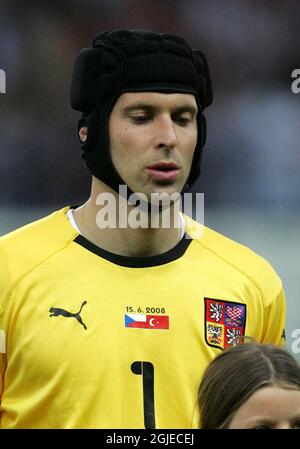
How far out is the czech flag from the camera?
265 centimetres

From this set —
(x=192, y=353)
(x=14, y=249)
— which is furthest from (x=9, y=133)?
(x=192, y=353)

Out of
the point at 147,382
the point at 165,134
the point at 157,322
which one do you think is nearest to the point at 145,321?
the point at 157,322

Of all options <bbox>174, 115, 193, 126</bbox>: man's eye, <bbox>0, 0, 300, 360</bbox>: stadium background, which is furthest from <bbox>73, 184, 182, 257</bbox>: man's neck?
<bbox>0, 0, 300, 360</bbox>: stadium background

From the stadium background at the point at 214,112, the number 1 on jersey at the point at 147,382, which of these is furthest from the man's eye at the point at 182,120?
the stadium background at the point at 214,112

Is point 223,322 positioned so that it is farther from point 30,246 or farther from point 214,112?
point 214,112

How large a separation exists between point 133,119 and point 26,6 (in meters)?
1.90

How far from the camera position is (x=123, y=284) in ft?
8.85

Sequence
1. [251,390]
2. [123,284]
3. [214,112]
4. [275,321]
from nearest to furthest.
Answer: [251,390], [123,284], [275,321], [214,112]

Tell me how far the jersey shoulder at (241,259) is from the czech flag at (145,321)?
29 cm

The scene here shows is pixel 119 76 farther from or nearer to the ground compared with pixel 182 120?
farther from the ground

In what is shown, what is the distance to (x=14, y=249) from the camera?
107 inches

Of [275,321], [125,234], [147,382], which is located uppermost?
[125,234]

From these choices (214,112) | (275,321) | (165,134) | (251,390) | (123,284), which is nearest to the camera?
(251,390)

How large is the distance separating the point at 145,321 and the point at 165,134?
19.1 inches
